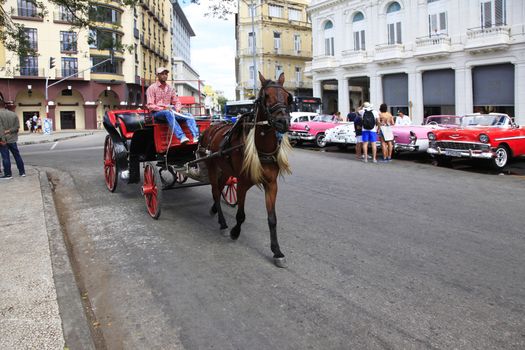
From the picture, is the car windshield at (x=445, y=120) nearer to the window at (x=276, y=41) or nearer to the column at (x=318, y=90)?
the column at (x=318, y=90)

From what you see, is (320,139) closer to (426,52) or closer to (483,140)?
(483,140)

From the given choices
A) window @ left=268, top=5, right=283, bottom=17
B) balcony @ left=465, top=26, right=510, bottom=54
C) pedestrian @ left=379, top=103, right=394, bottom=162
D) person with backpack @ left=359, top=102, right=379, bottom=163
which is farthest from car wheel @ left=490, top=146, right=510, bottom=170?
window @ left=268, top=5, right=283, bottom=17

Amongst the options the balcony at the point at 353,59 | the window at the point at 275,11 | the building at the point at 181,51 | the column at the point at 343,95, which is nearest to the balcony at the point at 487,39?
the balcony at the point at 353,59

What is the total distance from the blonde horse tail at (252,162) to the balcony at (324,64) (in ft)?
103

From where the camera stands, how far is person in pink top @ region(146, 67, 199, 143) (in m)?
6.80

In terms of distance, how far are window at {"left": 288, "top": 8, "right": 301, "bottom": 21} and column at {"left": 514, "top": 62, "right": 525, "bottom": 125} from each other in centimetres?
3471

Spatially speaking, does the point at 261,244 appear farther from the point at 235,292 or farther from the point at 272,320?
the point at 272,320

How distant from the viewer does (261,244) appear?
216 inches

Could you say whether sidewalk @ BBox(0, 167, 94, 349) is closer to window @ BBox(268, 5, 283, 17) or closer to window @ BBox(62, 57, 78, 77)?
window @ BBox(62, 57, 78, 77)

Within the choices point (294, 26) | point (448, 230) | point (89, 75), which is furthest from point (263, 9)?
point (448, 230)

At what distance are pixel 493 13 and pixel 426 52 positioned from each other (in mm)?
4156

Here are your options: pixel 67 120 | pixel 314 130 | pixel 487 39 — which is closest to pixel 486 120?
pixel 314 130

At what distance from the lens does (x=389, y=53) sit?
98.3 feet

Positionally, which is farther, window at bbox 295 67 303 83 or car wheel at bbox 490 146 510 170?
window at bbox 295 67 303 83
